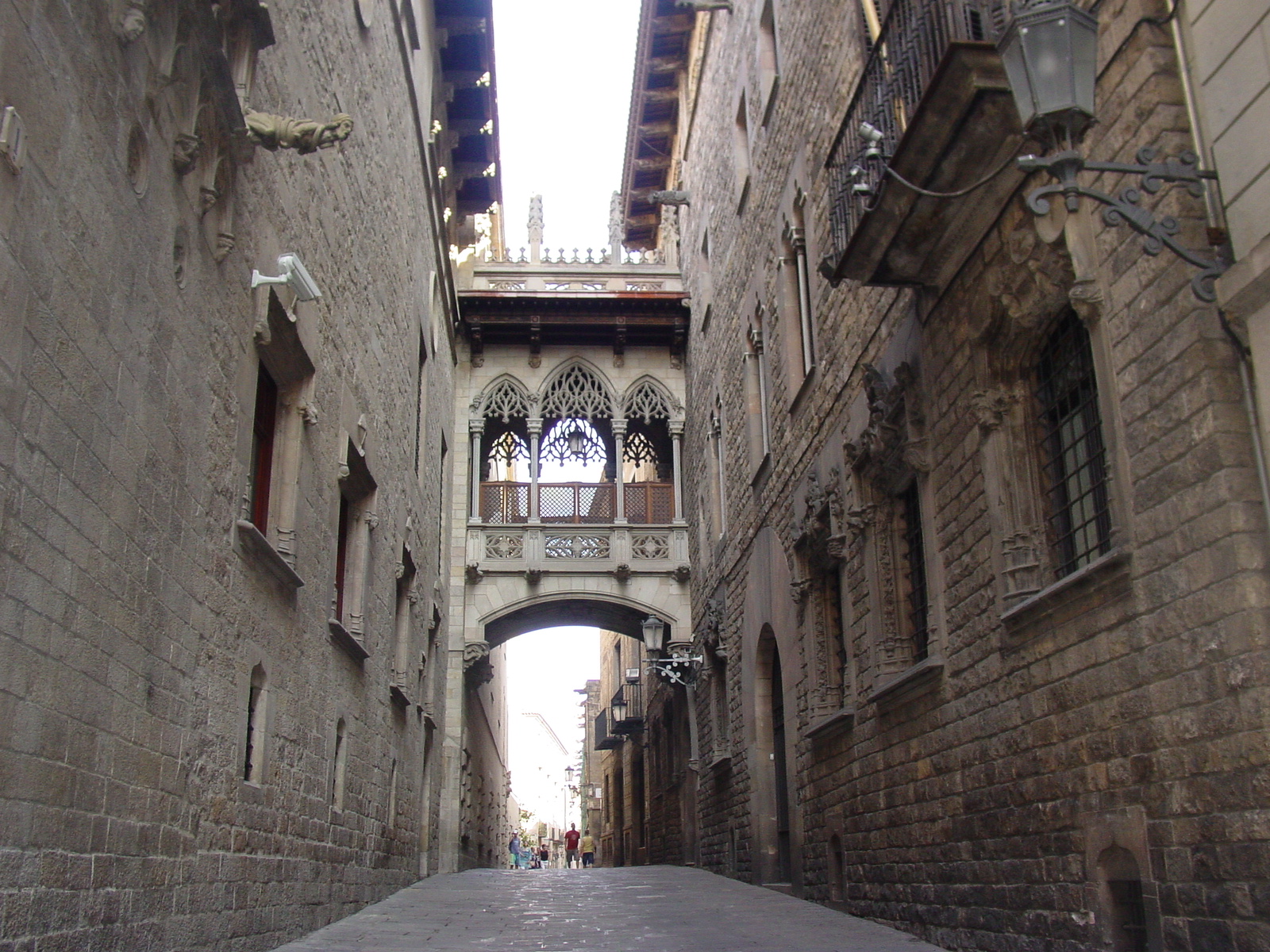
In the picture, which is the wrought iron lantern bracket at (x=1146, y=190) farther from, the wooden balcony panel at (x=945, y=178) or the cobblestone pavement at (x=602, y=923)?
the cobblestone pavement at (x=602, y=923)

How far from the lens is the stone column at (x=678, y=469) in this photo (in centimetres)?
2211

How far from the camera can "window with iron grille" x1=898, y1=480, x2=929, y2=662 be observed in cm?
954

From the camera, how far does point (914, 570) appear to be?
9711mm

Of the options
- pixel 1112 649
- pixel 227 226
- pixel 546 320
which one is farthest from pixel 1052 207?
pixel 546 320

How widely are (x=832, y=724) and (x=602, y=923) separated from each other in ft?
8.91

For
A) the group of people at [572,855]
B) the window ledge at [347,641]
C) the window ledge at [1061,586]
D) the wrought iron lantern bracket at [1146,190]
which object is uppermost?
the wrought iron lantern bracket at [1146,190]

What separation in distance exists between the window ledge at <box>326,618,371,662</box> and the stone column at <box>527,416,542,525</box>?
10.2 metres

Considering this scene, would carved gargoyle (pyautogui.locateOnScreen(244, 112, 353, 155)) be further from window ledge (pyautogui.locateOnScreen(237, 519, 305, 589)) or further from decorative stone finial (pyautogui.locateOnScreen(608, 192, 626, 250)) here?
decorative stone finial (pyautogui.locateOnScreen(608, 192, 626, 250))

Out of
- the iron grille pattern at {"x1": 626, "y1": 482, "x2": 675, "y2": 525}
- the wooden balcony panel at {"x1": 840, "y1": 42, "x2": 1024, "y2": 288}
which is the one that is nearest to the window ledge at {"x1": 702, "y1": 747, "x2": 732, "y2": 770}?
the iron grille pattern at {"x1": 626, "y1": 482, "x2": 675, "y2": 525}

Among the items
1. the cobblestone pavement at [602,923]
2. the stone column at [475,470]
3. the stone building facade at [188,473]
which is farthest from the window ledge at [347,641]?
the stone column at [475,470]

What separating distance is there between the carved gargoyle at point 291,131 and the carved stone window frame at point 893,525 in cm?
426

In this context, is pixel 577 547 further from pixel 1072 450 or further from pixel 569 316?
pixel 1072 450

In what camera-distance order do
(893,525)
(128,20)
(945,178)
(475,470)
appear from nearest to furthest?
(128,20) → (945,178) → (893,525) → (475,470)

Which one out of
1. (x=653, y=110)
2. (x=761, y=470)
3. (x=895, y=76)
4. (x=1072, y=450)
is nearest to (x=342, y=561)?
(x=761, y=470)
